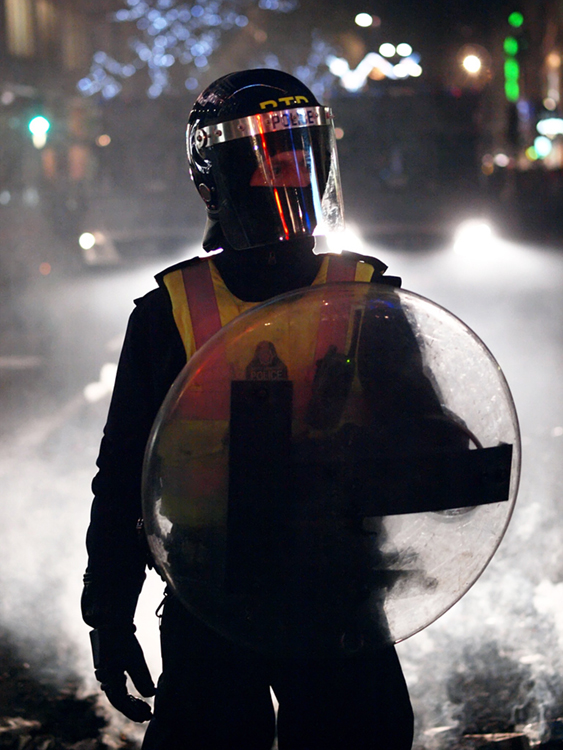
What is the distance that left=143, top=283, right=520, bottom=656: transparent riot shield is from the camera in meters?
1.52

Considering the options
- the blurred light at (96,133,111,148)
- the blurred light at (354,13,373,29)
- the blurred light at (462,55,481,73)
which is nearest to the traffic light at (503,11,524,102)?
the blurred light at (354,13,373,29)

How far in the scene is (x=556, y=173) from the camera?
2748 centimetres

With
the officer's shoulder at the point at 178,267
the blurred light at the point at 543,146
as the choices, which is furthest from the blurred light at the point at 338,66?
the officer's shoulder at the point at 178,267

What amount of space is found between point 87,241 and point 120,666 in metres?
20.1

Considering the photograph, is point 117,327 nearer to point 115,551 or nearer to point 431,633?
point 431,633

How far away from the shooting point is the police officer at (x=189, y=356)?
5.84 ft

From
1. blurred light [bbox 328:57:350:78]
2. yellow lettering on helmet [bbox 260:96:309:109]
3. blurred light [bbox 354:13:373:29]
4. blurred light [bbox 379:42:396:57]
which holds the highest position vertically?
blurred light [bbox 328:57:350:78]

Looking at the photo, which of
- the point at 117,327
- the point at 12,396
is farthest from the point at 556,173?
the point at 12,396

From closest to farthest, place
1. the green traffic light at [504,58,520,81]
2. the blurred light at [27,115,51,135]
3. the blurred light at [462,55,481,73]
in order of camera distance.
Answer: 1. the blurred light at [27,115,51,135]
2. the blurred light at [462,55,481,73]
3. the green traffic light at [504,58,520,81]

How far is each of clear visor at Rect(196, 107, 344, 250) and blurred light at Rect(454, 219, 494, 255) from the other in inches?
597

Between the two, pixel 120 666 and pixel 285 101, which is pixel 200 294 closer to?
pixel 285 101

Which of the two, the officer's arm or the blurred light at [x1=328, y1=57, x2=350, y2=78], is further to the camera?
the blurred light at [x1=328, y1=57, x2=350, y2=78]

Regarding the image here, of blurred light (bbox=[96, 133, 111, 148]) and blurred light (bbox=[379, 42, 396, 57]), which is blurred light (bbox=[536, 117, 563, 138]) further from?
blurred light (bbox=[96, 133, 111, 148])

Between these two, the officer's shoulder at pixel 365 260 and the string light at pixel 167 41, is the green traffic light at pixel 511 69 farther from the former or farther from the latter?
the officer's shoulder at pixel 365 260
